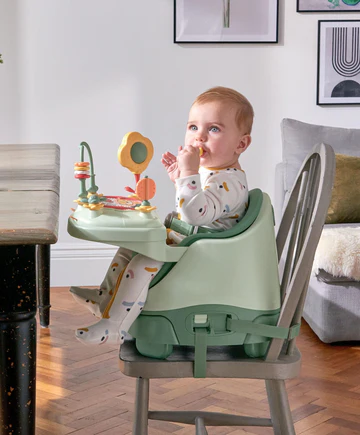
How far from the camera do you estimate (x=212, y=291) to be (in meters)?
1.39

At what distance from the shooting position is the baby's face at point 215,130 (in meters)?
1.51

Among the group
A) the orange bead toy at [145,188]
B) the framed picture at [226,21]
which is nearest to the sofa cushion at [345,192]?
the framed picture at [226,21]

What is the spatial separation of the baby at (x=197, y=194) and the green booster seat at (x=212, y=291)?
37mm

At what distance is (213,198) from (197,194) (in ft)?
0.19

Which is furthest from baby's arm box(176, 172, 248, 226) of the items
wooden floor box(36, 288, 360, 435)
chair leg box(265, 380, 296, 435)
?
wooden floor box(36, 288, 360, 435)

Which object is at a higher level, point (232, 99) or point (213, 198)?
point (232, 99)

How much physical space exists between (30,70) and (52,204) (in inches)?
111

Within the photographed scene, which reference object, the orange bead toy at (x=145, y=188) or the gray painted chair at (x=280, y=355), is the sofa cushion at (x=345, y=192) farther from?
the orange bead toy at (x=145, y=188)

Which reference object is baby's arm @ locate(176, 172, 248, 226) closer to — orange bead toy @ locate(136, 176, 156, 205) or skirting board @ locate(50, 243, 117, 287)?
orange bead toy @ locate(136, 176, 156, 205)

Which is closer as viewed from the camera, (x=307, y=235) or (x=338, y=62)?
(x=307, y=235)

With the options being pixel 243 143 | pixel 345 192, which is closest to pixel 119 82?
pixel 345 192

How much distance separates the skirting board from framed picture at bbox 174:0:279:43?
1219 mm

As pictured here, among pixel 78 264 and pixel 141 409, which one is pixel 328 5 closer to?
pixel 78 264

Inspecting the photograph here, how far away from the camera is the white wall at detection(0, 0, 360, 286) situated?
12.7 feet
